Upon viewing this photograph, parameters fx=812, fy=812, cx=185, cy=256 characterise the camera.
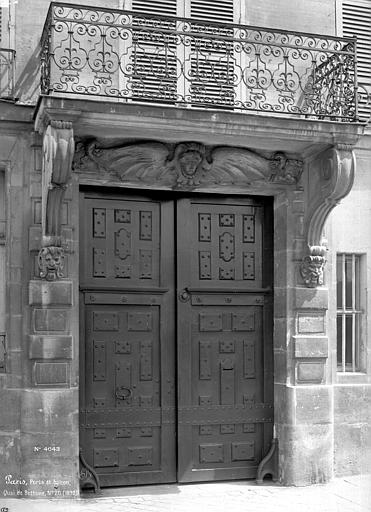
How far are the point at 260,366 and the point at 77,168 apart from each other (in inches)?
117

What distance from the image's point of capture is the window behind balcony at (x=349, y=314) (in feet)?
30.5

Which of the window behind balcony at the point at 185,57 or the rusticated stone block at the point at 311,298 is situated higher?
the window behind balcony at the point at 185,57

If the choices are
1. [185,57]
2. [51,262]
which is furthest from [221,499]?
[185,57]

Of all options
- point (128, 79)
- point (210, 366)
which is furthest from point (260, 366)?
point (128, 79)

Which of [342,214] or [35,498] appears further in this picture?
[342,214]

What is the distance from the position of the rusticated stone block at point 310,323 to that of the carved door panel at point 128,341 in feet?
4.61

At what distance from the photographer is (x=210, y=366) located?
29.0 feet

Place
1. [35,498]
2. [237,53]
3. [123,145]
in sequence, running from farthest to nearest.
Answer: [237,53], [123,145], [35,498]

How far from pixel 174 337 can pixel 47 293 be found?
1.52m

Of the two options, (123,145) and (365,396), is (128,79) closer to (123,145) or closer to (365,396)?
(123,145)

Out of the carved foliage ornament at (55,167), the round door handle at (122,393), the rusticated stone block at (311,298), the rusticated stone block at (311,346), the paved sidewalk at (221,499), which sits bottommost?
the paved sidewalk at (221,499)

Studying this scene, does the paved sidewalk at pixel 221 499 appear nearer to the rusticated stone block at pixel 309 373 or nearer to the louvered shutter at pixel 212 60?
the rusticated stone block at pixel 309 373

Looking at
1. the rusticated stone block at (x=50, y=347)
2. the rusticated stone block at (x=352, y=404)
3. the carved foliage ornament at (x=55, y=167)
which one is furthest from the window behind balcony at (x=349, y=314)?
the carved foliage ornament at (x=55, y=167)

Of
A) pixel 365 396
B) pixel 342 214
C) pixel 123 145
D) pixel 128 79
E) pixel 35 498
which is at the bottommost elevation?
pixel 35 498
